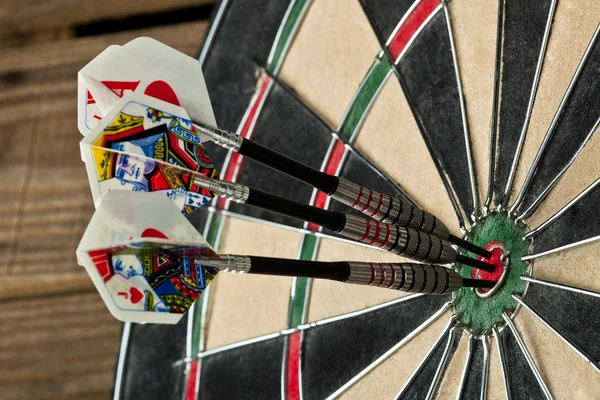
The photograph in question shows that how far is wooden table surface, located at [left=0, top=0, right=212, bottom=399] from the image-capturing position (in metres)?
1.06

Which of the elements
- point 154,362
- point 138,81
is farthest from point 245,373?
point 138,81

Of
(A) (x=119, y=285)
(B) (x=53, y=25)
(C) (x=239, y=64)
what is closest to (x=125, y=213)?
(A) (x=119, y=285)

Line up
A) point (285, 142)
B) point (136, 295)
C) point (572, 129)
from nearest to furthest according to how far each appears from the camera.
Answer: point (136, 295) → point (572, 129) → point (285, 142)

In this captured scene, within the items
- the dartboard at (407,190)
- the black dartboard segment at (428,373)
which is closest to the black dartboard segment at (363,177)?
the dartboard at (407,190)

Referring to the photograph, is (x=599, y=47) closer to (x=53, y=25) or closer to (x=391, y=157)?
(x=391, y=157)

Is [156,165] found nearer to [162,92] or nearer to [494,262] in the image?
[162,92]

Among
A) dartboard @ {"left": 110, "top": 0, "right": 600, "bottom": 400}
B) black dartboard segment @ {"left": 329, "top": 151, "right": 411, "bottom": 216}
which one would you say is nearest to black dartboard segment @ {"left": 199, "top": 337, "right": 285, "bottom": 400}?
dartboard @ {"left": 110, "top": 0, "right": 600, "bottom": 400}

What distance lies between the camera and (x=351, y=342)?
84 cm

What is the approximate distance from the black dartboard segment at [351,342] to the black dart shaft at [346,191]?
0.06 metres

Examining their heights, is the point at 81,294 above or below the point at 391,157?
below

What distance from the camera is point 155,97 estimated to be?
0.69 meters

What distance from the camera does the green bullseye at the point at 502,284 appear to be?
73cm

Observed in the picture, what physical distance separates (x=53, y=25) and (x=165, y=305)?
560mm

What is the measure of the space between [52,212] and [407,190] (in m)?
0.37
